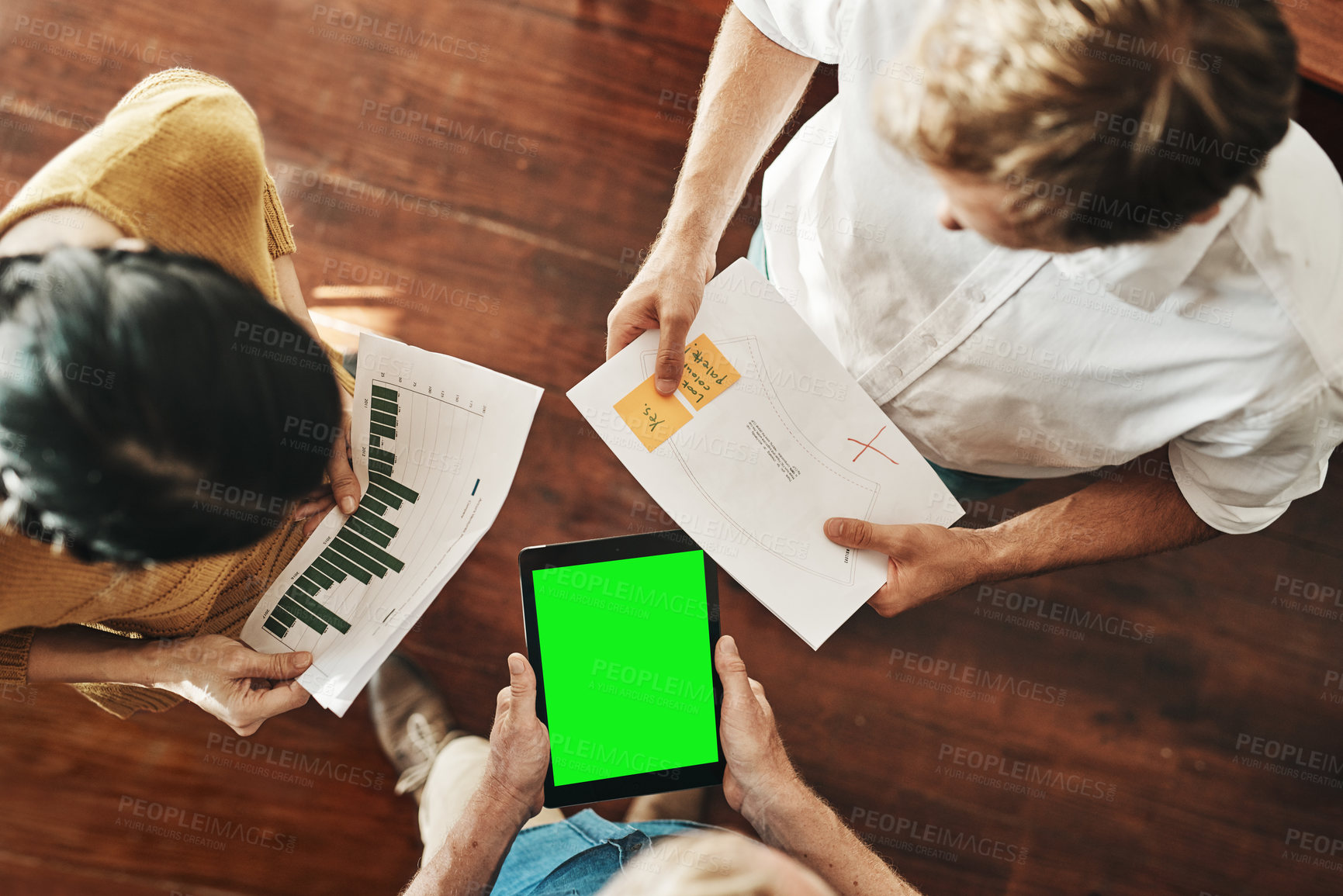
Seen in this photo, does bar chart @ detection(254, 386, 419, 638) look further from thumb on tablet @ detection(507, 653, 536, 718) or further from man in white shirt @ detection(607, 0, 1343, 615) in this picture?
man in white shirt @ detection(607, 0, 1343, 615)

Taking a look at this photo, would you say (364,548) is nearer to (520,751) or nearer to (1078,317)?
(520,751)

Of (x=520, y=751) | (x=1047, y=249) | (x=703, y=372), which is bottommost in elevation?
(x=520, y=751)

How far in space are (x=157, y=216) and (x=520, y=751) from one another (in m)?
0.74

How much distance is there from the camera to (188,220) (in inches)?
30.3

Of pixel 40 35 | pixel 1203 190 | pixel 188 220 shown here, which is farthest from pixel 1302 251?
pixel 40 35

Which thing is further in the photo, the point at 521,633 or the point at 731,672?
the point at 521,633

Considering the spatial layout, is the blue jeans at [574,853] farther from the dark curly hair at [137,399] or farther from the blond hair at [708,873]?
the dark curly hair at [137,399]

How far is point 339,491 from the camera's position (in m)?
0.98

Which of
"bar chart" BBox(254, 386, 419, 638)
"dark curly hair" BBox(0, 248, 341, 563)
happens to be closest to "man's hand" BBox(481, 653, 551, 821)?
"bar chart" BBox(254, 386, 419, 638)

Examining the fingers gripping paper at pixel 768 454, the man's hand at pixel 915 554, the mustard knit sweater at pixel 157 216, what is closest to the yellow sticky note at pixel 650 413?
the fingers gripping paper at pixel 768 454

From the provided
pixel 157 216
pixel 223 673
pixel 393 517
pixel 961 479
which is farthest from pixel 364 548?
pixel 961 479

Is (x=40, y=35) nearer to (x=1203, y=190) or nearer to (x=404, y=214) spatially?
(x=404, y=214)

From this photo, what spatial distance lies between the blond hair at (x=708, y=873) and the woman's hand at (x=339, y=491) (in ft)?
1.89

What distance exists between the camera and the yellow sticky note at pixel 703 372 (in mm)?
943
